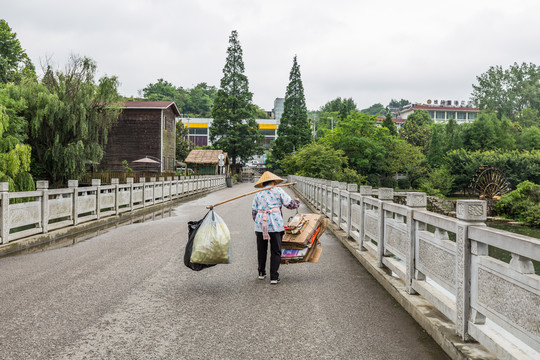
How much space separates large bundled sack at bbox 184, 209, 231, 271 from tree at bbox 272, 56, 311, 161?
63.4 m

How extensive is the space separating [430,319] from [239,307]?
2.11 meters

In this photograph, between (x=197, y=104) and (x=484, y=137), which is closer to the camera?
(x=484, y=137)

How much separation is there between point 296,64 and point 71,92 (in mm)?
51844

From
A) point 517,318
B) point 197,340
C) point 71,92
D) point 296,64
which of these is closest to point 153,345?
point 197,340

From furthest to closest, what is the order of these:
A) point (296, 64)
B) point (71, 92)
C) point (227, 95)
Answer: point (296, 64) < point (227, 95) < point (71, 92)

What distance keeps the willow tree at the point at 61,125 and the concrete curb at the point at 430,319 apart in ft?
66.9

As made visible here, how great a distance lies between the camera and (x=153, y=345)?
4.20 meters

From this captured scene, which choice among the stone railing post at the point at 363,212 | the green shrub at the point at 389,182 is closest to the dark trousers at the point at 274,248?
the stone railing post at the point at 363,212

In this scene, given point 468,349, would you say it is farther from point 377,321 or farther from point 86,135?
point 86,135

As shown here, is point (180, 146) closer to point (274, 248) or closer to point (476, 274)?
point (274, 248)

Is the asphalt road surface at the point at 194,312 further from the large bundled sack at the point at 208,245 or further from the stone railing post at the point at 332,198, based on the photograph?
the stone railing post at the point at 332,198

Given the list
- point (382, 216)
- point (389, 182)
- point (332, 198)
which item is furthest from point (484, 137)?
point (382, 216)

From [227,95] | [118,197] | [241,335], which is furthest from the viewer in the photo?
[227,95]

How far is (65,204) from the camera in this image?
41.0 ft
